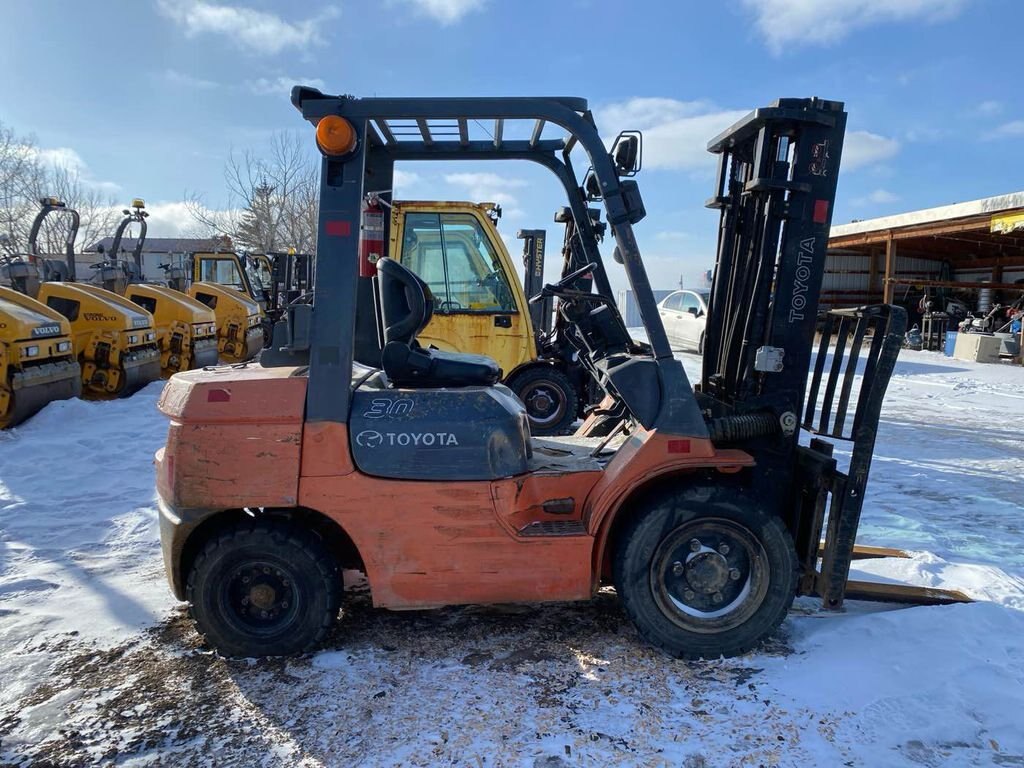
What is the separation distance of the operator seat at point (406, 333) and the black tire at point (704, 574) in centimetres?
118

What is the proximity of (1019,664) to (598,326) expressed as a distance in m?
3.01

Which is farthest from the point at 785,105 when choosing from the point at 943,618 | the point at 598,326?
the point at 943,618

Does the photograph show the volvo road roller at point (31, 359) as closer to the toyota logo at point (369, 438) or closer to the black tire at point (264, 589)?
the black tire at point (264, 589)

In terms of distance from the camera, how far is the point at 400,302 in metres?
3.41

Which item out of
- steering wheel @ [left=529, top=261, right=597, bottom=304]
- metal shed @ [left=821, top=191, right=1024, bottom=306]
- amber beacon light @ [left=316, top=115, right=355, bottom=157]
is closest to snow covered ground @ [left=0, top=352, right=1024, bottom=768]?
steering wheel @ [left=529, top=261, right=597, bottom=304]

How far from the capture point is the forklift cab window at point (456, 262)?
25.4ft

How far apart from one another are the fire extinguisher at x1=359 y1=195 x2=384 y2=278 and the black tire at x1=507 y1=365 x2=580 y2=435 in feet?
14.9

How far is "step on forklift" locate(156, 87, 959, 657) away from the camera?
3180 millimetres

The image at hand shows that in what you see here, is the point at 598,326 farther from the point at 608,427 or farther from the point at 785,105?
the point at 785,105

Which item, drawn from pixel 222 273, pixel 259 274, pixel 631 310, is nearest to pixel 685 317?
pixel 631 310

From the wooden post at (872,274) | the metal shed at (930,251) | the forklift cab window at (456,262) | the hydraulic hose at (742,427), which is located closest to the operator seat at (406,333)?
the hydraulic hose at (742,427)

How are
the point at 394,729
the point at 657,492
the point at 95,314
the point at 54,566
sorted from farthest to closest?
the point at 95,314, the point at 54,566, the point at 657,492, the point at 394,729

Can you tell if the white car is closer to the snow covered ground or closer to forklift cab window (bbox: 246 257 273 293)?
forklift cab window (bbox: 246 257 273 293)

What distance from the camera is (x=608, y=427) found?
4684 mm
